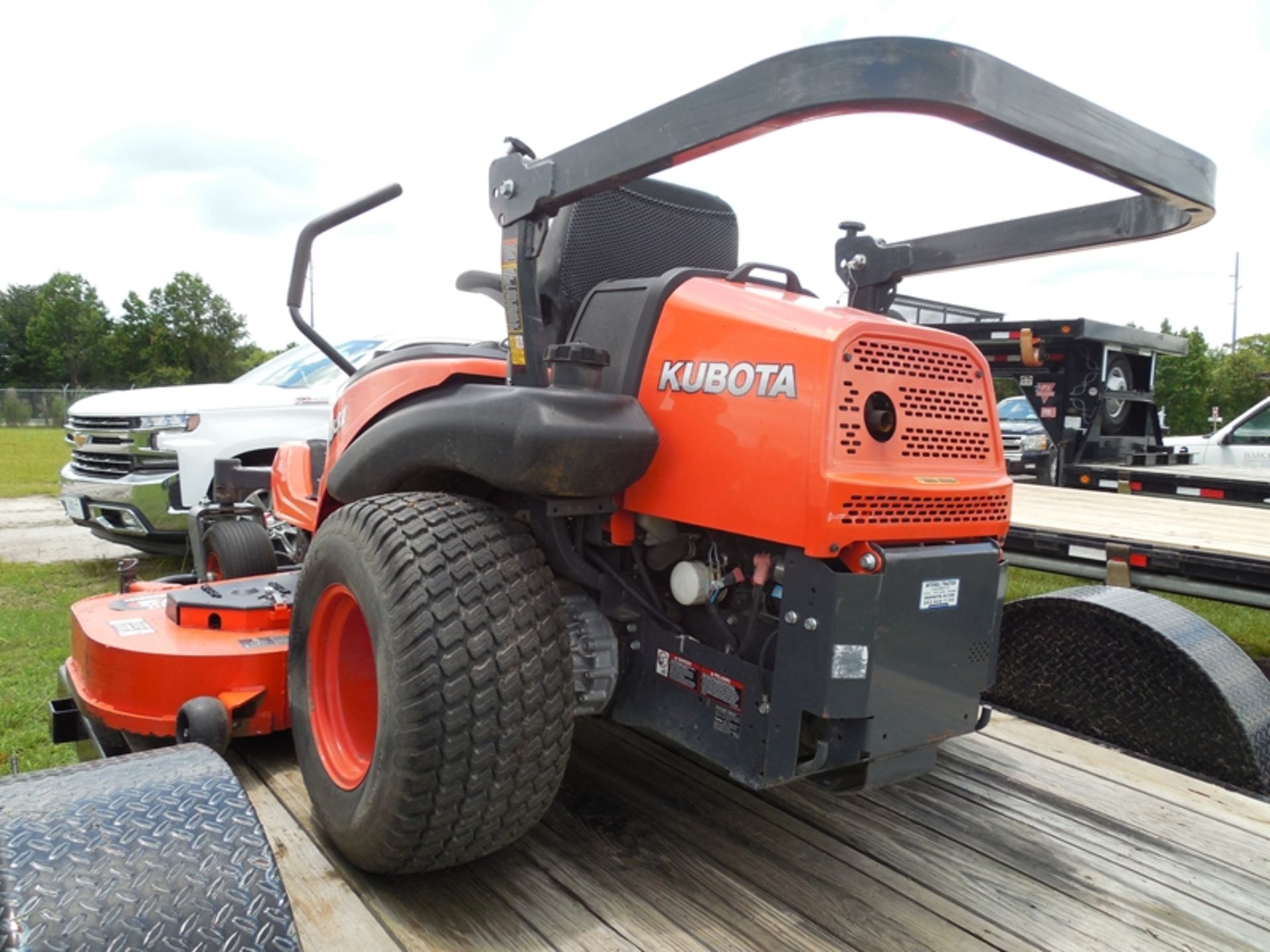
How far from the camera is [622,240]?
9.01 ft

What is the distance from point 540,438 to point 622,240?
36.1 inches

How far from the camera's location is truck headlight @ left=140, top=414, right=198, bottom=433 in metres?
6.97

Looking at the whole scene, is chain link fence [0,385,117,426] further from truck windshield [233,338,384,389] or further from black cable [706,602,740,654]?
black cable [706,602,740,654]

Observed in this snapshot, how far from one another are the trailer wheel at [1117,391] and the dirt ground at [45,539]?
8.94 m

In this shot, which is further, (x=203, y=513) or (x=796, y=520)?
(x=203, y=513)

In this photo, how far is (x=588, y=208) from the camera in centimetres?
266

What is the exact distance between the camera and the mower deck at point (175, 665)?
279 cm

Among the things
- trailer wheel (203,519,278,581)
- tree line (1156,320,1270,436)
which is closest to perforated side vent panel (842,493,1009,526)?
trailer wheel (203,519,278,581)

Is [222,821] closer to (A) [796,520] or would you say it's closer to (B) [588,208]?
(A) [796,520]

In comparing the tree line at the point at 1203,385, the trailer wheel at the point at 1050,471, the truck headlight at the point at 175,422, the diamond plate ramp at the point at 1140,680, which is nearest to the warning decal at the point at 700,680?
the diamond plate ramp at the point at 1140,680

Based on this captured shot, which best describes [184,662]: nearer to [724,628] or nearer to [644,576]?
[644,576]

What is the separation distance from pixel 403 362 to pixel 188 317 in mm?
73640

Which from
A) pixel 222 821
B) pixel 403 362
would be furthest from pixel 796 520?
pixel 403 362

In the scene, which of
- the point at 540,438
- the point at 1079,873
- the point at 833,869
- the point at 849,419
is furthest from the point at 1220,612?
the point at 540,438
